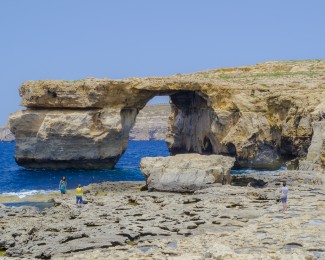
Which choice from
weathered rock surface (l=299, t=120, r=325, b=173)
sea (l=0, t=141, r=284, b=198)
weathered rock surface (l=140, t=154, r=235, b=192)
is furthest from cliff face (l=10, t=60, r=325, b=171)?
weathered rock surface (l=140, t=154, r=235, b=192)

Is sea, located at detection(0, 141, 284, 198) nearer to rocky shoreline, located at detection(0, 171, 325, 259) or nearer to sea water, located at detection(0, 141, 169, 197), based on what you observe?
sea water, located at detection(0, 141, 169, 197)

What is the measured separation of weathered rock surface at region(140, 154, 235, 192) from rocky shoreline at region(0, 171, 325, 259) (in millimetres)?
1834

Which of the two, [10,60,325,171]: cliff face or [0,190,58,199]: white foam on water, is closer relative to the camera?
[0,190,58,199]: white foam on water

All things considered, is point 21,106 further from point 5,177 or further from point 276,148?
point 276,148

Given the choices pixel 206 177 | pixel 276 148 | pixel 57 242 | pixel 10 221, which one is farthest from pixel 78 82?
pixel 57 242

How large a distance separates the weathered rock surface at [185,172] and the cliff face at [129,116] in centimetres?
1621

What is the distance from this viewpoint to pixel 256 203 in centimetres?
2483

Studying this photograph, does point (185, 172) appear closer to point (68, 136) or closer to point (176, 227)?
point (176, 227)

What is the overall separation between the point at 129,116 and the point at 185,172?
24.3 meters

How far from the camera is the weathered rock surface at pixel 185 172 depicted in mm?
31281

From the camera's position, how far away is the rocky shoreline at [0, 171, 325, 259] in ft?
51.9

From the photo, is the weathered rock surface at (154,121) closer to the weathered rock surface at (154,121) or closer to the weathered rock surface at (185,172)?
the weathered rock surface at (154,121)

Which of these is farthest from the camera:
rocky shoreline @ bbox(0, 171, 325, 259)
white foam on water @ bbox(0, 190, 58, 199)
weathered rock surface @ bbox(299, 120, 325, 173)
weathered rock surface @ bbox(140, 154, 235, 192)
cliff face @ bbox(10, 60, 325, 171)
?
cliff face @ bbox(10, 60, 325, 171)

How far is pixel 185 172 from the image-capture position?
3170 centimetres
